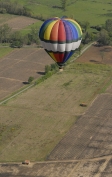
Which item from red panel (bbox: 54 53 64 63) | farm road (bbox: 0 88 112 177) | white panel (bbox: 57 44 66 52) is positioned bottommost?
farm road (bbox: 0 88 112 177)

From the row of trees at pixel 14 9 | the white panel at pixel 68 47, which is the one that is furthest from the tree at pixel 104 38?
the white panel at pixel 68 47

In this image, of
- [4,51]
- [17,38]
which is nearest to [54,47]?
[4,51]

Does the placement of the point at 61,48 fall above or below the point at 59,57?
above

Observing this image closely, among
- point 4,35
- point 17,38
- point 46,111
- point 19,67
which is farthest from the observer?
point 4,35

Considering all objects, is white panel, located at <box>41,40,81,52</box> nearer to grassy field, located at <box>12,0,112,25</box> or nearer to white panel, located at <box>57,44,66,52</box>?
white panel, located at <box>57,44,66,52</box>

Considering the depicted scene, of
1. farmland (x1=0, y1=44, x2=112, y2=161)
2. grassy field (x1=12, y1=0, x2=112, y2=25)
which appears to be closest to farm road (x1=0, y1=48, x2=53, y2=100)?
farmland (x1=0, y1=44, x2=112, y2=161)

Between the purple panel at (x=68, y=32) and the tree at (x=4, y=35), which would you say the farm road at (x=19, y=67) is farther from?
the purple panel at (x=68, y=32)

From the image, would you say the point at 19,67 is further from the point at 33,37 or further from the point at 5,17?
the point at 5,17

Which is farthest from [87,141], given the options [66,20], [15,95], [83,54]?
[83,54]
